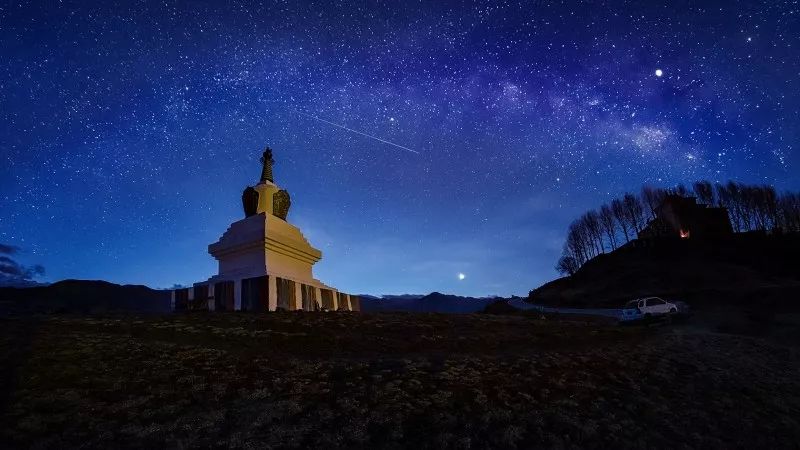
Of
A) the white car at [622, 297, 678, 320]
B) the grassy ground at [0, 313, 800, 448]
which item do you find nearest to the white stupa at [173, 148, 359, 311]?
the grassy ground at [0, 313, 800, 448]

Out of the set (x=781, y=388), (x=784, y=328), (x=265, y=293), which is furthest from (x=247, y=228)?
(x=784, y=328)

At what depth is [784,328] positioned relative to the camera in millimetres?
18891

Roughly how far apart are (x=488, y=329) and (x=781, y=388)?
6681 millimetres

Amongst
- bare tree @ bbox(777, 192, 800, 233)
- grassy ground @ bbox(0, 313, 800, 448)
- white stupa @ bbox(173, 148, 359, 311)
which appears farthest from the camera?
→ bare tree @ bbox(777, 192, 800, 233)

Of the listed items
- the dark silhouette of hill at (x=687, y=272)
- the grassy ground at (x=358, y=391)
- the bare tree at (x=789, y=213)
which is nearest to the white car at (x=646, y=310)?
the grassy ground at (x=358, y=391)

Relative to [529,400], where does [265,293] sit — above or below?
above

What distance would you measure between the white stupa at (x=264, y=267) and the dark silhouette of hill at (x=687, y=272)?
34625 millimetres

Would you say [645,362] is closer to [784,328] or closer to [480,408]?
[480,408]

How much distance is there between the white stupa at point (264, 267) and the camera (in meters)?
15.3

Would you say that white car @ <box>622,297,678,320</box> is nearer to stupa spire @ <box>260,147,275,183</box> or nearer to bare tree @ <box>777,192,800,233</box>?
stupa spire @ <box>260,147,275,183</box>

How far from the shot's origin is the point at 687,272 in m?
49.9

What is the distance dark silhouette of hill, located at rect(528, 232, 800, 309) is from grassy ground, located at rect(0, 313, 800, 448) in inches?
1323

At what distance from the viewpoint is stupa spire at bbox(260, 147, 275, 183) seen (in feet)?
73.0

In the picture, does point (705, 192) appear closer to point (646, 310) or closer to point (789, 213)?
point (789, 213)
